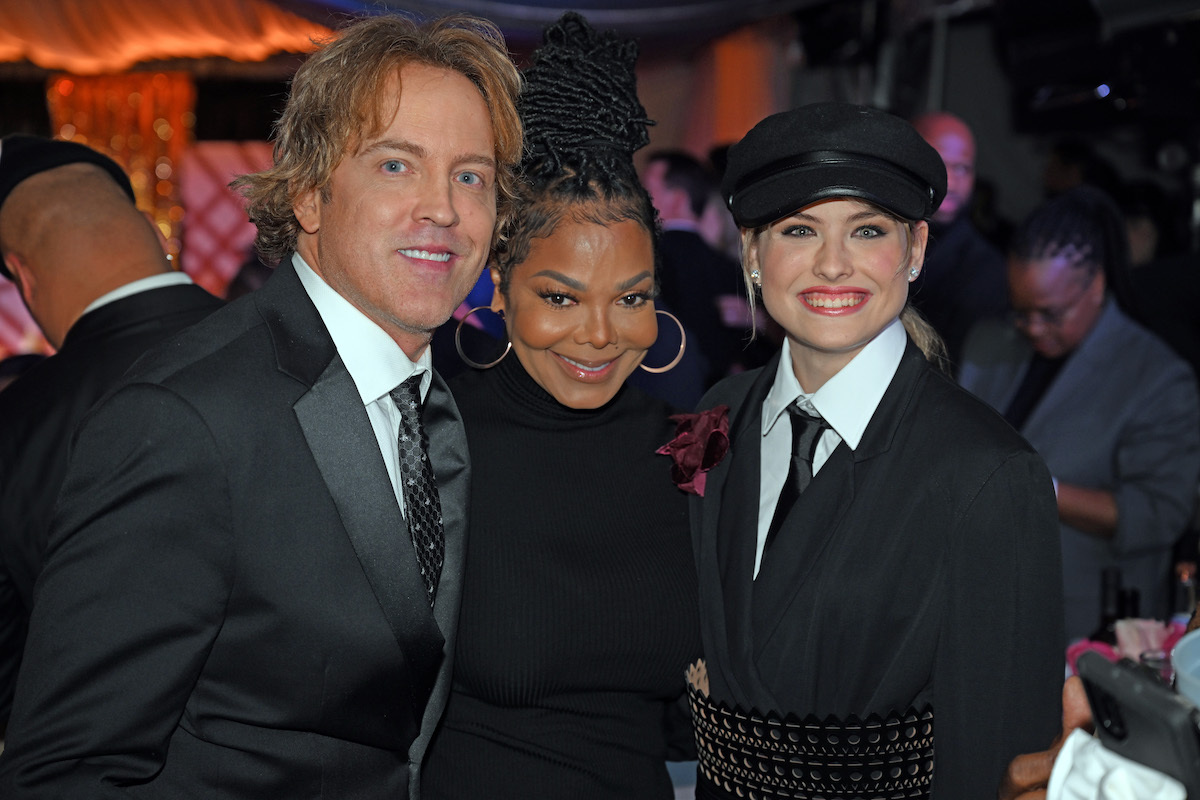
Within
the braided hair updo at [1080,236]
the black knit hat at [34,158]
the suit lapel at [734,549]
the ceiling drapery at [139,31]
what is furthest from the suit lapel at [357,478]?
the ceiling drapery at [139,31]

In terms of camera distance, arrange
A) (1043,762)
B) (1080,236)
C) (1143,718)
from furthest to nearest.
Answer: (1080,236) → (1043,762) → (1143,718)

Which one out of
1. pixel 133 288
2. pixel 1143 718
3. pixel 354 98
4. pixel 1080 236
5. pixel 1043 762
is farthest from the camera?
pixel 1080 236

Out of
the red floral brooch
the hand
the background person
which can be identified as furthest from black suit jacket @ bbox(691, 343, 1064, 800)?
the background person

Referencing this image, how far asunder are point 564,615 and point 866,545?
1.48 ft

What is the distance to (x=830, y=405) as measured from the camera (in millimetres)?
1440

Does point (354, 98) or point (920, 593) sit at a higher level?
point (354, 98)

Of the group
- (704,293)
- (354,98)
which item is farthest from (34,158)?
(704,293)

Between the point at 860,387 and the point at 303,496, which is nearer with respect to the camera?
the point at 303,496

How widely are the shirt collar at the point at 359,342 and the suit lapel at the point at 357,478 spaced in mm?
32

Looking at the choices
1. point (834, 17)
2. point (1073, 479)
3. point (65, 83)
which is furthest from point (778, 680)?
point (65, 83)

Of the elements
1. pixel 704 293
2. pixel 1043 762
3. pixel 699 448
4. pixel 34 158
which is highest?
pixel 34 158

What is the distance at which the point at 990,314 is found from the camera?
3266mm

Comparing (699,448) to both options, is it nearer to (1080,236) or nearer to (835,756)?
(835,756)

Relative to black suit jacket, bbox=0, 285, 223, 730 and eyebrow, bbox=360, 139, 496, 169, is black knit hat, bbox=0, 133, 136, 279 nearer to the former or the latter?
black suit jacket, bbox=0, 285, 223, 730
